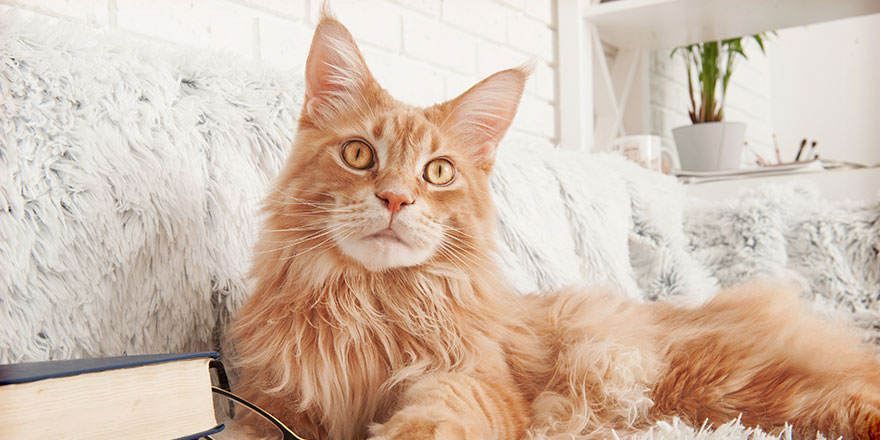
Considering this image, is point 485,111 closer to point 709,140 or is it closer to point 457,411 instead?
point 457,411

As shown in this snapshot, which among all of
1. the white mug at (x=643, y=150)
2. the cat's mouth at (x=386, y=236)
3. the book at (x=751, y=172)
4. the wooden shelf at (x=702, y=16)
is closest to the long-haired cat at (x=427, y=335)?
the cat's mouth at (x=386, y=236)

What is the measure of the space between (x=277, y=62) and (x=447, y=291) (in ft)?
3.19

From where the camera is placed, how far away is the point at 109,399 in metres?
0.56

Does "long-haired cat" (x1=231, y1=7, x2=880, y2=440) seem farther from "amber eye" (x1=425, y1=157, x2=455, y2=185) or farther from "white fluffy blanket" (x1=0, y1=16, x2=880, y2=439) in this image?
"white fluffy blanket" (x1=0, y1=16, x2=880, y2=439)

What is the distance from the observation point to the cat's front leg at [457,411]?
0.73m

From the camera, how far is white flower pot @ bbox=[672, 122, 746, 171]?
2.68 metres

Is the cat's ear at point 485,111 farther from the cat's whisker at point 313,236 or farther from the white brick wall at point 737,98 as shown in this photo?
the white brick wall at point 737,98

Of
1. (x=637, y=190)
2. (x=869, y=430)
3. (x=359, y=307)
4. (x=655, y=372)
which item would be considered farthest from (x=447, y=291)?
(x=637, y=190)

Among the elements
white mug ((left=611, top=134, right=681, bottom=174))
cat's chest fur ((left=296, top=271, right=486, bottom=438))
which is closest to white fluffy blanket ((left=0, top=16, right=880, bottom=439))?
cat's chest fur ((left=296, top=271, right=486, bottom=438))

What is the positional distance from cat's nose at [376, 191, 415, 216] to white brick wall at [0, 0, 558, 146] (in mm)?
376

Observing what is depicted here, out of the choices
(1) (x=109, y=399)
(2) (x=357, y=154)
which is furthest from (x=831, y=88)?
(1) (x=109, y=399)

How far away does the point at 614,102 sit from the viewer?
9.02 feet

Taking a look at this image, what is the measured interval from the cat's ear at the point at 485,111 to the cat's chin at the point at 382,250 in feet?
0.78

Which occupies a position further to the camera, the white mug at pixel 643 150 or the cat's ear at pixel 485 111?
the white mug at pixel 643 150
